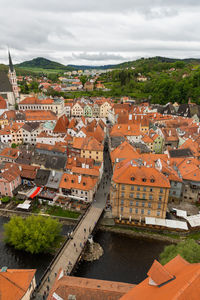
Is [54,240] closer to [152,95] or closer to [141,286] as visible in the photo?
[141,286]

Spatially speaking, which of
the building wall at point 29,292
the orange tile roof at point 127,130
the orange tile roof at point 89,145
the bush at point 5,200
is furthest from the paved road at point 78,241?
the orange tile roof at point 127,130

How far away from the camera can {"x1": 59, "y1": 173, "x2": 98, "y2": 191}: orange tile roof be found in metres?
48.8

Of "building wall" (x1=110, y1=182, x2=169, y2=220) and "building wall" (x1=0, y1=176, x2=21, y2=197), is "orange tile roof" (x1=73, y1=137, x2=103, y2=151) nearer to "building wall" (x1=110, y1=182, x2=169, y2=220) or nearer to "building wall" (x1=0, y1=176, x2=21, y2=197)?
"building wall" (x1=110, y1=182, x2=169, y2=220)

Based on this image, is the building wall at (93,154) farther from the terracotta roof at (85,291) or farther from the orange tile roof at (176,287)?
the orange tile roof at (176,287)

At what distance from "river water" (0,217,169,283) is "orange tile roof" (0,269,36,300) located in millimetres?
8469

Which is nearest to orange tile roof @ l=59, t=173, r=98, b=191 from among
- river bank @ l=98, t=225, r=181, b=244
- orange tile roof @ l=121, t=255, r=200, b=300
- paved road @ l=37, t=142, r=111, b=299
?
paved road @ l=37, t=142, r=111, b=299

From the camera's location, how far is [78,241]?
38875 millimetres

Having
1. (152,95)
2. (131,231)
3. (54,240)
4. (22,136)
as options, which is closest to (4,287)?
(54,240)

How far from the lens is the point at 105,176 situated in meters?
60.2

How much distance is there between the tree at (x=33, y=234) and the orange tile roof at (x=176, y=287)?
24356mm

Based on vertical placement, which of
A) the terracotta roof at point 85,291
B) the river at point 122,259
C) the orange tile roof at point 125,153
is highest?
the orange tile roof at point 125,153

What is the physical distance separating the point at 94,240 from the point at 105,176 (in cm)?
2150

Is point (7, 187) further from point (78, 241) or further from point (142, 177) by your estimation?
point (142, 177)

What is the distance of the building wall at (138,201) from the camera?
137ft
